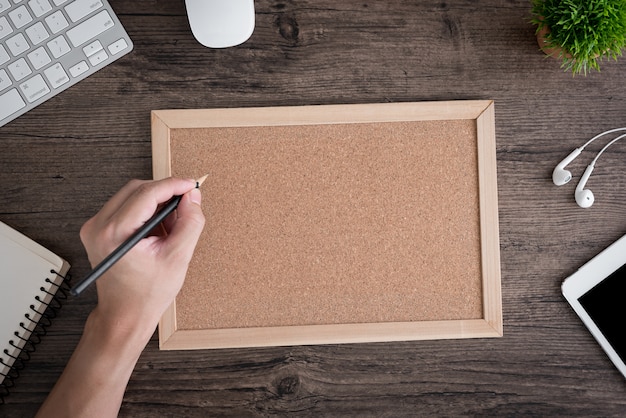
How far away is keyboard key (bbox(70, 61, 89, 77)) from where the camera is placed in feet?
2.59

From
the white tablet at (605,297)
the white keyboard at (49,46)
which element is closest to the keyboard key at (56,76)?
the white keyboard at (49,46)

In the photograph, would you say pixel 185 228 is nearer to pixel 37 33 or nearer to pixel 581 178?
pixel 37 33

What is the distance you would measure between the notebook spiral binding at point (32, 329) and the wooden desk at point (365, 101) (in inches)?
0.6

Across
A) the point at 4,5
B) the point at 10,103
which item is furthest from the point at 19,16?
the point at 10,103

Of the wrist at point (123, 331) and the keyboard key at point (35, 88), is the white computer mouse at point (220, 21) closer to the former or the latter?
the keyboard key at point (35, 88)

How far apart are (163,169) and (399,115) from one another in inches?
14.3

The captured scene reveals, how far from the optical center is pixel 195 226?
696 mm

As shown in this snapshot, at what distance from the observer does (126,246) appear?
2.06ft

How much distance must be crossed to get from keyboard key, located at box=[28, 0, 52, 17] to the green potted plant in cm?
71

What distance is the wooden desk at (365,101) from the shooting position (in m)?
0.80

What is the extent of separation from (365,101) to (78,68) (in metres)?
0.44

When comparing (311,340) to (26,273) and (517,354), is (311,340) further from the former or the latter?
(26,273)

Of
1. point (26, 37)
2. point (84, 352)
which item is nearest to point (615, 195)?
point (84, 352)

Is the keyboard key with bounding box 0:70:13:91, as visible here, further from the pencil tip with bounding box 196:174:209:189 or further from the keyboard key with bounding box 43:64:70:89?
the pencil tip with bounding box 196:174:209:189
